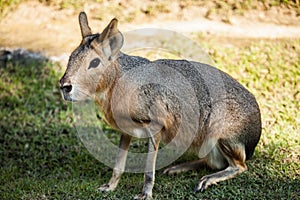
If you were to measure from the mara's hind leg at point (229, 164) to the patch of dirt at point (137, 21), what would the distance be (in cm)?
314

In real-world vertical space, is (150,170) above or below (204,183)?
above

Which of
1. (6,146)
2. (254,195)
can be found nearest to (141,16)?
(6,146)

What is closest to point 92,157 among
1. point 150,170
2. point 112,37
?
point 150,170

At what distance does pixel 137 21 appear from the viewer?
811cm

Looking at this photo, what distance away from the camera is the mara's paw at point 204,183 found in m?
4.68

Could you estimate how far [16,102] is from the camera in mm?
6727

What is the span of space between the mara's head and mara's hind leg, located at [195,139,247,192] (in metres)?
1.23

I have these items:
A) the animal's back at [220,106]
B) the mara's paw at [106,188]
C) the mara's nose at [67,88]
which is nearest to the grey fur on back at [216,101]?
the animal's back at [220,106]

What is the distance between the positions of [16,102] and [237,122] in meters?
3.15

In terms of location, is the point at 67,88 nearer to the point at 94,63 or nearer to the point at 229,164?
the point at 94,63

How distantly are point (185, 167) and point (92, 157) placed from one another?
3.74 feet

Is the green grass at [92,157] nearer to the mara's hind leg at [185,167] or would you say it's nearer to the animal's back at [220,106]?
the mara's hind leg at [185,167]

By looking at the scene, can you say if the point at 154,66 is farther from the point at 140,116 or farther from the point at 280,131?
the point at 280,131

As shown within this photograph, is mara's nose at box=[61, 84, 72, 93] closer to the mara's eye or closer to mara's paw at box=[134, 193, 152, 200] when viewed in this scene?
the mara's eye
